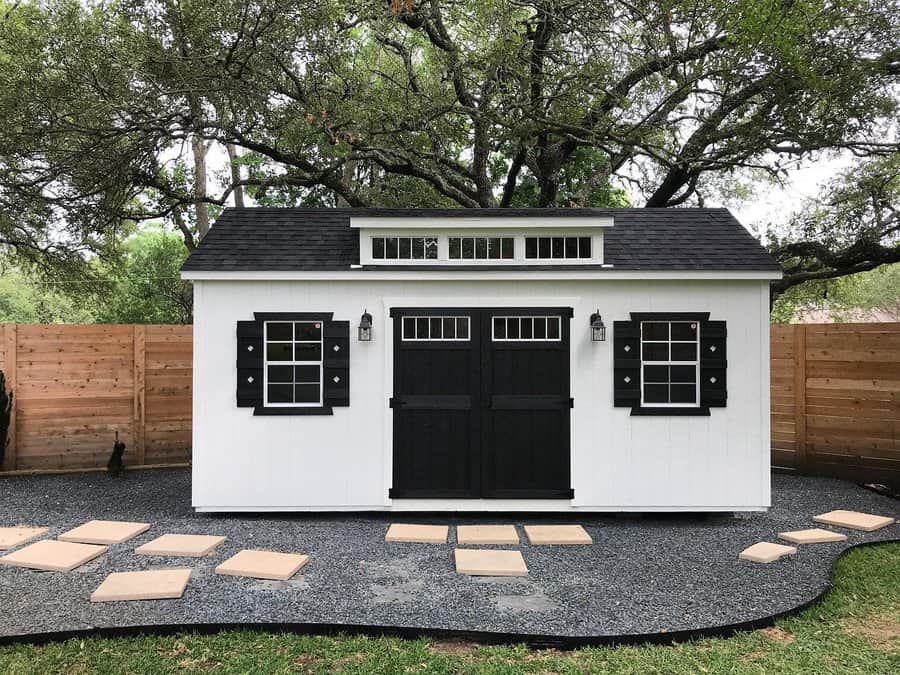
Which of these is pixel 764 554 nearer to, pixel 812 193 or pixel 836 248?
pixel 836 248

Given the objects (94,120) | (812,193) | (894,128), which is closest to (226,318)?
(94,120)

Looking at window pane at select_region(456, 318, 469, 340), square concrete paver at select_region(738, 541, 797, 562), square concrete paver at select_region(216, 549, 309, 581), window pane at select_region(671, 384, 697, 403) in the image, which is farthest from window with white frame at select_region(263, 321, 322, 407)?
square concrete paver at select_region(738, 541, 797, 562)

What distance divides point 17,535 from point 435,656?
388cm

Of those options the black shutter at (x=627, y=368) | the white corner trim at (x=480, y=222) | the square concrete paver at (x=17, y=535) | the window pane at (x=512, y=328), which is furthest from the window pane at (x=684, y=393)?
A: the square concrete paver at (x=17, y=535)

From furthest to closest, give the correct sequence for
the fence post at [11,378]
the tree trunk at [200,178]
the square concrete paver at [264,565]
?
1. the tree trunk at [200,178]
2. the fence post at [11,378]
3. the square concrete paver at [264,565]

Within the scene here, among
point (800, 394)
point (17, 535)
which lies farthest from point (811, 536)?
point (17, 535)

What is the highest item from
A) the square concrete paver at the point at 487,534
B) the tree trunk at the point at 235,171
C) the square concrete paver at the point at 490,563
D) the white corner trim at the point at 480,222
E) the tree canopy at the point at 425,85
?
the tree trunk at the point at 235,171

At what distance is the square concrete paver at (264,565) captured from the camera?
3.92 meters

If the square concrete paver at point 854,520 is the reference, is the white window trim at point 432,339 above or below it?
above

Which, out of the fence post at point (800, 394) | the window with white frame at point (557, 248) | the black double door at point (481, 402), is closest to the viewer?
the black double door at point (481, 402)

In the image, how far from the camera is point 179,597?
356 centimetres

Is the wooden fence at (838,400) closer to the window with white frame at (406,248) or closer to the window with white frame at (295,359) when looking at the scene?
the window with white frame at (406,248)

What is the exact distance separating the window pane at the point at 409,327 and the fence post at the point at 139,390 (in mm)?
3845

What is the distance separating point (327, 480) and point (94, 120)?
4.97 metres
